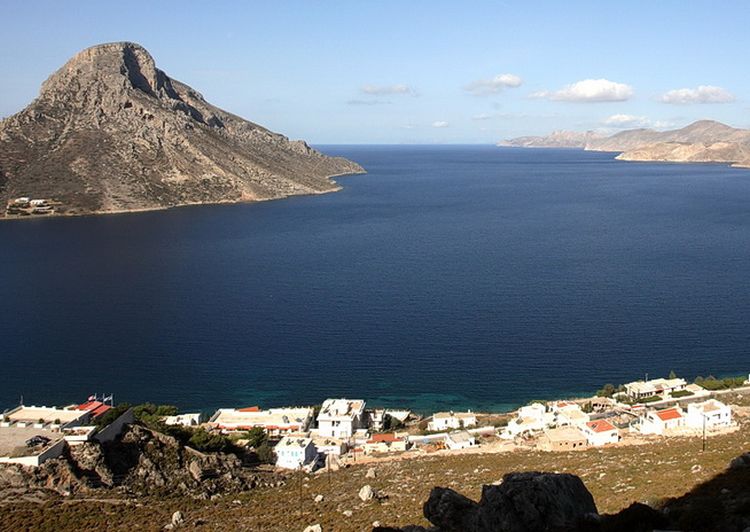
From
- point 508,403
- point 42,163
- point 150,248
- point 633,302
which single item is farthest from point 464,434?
point 42,163

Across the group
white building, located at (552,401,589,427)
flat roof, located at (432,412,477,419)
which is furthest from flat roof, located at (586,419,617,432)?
flat roof, located at (432,412,477,419)

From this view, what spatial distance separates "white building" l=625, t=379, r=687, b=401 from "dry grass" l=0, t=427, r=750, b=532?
1262 cm

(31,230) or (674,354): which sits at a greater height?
(31,230)

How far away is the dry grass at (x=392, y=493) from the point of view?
2044 centimetres

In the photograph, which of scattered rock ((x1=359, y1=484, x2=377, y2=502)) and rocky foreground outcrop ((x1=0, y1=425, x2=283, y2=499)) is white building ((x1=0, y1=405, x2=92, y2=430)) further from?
scattered rock ((x1=359, y1=484, x2=377, y2=502))

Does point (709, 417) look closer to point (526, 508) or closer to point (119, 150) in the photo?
point (526, 508)

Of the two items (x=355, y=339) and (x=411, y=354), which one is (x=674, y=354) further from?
(x=355, y=339)

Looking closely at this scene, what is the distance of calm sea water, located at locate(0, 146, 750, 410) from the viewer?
4956 cm

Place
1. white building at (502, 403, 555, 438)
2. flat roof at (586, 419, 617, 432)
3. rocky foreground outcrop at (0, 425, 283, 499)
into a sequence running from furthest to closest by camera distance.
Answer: white building at (502, 403, 555, 438)
flat roof at (586, 419, 617, 432)
rocky foreground outcrop at (0, 425, 283, 499)

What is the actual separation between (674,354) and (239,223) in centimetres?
9089

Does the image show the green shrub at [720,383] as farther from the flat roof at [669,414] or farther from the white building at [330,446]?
the white building at [330,446]

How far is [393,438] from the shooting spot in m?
37.9

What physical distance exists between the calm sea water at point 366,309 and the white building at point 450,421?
153 inches

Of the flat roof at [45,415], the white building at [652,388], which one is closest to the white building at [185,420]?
the flat roof at [45,415]
